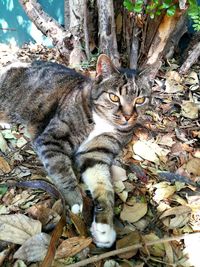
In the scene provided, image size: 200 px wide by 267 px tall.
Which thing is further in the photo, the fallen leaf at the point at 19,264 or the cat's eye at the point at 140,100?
the cat's eye at the point at 140,100

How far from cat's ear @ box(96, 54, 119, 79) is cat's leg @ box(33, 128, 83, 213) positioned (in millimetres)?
543

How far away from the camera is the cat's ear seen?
8.58ft

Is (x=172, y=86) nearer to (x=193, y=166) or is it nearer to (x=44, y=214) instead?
(x=193, y=166)

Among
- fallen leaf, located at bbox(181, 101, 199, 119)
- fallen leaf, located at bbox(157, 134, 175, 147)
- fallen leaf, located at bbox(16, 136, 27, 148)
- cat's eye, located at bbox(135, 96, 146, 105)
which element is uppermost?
cat's eye, located at bbox(135, 96, 146, 105)

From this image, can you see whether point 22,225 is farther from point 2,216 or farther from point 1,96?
point 1,96

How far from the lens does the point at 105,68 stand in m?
2.68

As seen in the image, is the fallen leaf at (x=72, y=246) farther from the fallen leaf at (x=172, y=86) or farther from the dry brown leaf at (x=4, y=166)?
the fallen leaf at (x=172, y=86)

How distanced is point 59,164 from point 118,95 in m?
0.66

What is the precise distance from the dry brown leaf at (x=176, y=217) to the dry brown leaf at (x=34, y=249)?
2.46 ft

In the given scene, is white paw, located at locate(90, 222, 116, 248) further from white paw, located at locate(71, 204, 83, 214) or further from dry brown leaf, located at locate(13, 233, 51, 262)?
dry brown leaf, located at locate(13, 233, 51, 262)

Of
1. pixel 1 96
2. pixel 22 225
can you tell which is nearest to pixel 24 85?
pixel 1 96

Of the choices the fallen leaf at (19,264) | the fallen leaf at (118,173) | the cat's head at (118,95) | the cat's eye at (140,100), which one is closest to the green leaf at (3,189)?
the fallen leaf at (19,264)

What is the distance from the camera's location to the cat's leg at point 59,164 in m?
2.35

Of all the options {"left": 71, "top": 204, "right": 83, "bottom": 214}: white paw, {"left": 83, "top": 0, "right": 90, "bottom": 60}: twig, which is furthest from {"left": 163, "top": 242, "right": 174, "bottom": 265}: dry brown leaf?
{"left": 83, "top": 0, "right": 90, "bottom": 60}: twig
